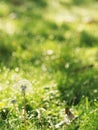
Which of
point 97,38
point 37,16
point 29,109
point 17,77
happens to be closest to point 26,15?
point 37,16

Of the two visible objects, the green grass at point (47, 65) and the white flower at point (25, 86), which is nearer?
the white flower at point (25, 86)

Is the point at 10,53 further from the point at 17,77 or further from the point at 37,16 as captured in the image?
the point at 37,16

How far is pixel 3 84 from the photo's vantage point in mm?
4180

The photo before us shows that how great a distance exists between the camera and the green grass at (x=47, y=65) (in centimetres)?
358

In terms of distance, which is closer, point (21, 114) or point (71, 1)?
point (21, 114)

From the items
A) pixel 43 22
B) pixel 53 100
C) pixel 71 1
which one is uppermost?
pixel 53 100

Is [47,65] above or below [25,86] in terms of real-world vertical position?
below

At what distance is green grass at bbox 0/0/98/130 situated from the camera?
141 inches

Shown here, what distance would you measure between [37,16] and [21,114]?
14.9ft

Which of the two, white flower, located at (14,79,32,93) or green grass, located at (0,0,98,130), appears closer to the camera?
white flower, located at (14,79,32,93)

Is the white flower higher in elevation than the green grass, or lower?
higher

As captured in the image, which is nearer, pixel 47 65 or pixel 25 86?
pixel 25 86

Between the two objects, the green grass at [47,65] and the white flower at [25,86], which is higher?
the white flower at [25,86]

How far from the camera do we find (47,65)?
5266 millimetres
